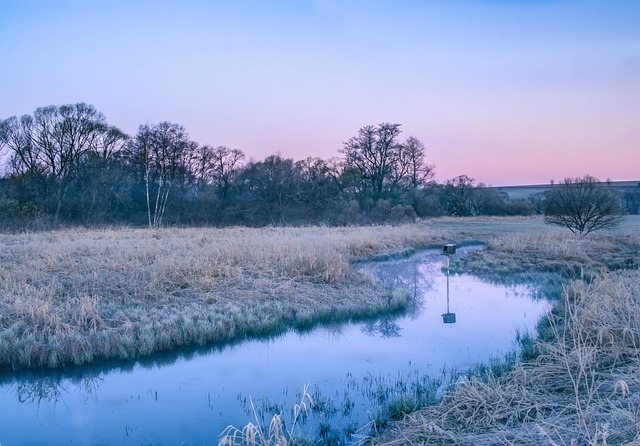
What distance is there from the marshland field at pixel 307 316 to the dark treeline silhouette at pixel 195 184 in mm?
16693

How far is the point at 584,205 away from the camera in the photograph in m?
20.1

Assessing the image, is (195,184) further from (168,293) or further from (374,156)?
(168,293)

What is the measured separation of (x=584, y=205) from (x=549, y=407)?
746 inches

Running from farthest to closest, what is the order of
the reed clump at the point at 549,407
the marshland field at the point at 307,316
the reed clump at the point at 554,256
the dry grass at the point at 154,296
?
1. the reed clump at the point at 554,256
2. the dry grass at the point at 154,296
3. the marshland field at the point at 307,316
4. the reed clump at the point at 549,407

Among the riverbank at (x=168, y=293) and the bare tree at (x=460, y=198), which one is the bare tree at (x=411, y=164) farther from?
the riverbank at (x=168, y=293)

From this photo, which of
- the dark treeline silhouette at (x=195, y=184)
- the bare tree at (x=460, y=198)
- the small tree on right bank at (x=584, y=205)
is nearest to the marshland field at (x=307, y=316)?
the small tree on right bank at (x=584, y=205)

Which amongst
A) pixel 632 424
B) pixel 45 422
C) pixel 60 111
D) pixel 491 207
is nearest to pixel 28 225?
→ pixel 60 111

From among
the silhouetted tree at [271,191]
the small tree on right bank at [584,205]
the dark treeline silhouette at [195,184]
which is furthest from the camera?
the silhouetted tree at [271,191]

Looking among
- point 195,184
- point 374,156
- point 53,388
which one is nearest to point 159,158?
point 195,184

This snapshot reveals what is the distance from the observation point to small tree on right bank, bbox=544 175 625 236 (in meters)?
19.6

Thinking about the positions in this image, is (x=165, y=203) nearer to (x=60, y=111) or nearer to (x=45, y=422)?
(x=60, y=111)

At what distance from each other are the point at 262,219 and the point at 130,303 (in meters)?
27.7

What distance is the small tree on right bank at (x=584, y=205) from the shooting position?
19.6m

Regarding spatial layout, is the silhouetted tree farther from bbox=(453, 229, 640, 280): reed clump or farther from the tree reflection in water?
the tree reflection in water
